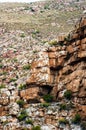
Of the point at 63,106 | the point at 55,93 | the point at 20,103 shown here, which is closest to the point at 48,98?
the point at 55,93

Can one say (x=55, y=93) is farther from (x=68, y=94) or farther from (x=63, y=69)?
(x=63, y=69)

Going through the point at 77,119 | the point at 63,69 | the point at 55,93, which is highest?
the point at 63,69

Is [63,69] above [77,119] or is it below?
above

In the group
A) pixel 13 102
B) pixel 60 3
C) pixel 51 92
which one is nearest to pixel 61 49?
pixel 51 92

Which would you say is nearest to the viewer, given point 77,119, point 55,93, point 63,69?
point 77,119

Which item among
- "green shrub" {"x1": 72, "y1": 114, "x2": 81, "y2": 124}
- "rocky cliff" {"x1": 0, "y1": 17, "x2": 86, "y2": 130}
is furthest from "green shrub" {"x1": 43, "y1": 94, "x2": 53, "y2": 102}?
"green shrub" {"x1": 72, "y1": 114, "x2": 81, "y2": 124}

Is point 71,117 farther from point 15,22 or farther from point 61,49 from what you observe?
point 15,22

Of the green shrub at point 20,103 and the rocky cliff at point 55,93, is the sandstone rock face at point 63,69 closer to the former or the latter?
the rocky cliff at point 55,93

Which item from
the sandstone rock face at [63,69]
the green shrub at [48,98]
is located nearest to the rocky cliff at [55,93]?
the sandstone rock face at [63,69]

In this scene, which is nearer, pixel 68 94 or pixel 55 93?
pixel 68 94
